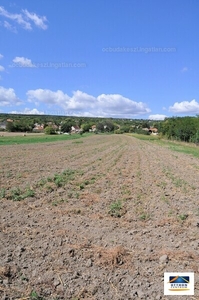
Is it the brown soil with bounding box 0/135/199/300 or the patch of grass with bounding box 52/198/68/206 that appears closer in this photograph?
the brown soil with bounding box 0/135/199/300

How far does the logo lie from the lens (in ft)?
12.7

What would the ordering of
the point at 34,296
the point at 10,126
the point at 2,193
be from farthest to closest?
the point at 10,126
the point at 2,193
the point at 34,296

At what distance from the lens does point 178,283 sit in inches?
157

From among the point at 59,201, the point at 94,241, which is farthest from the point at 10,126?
the point at 94,241

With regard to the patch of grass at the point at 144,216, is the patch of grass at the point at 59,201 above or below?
above

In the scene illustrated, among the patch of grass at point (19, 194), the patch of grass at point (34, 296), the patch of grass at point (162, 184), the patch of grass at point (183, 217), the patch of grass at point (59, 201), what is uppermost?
the patch of grass at point (34, 296)

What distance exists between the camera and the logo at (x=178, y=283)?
152 inches

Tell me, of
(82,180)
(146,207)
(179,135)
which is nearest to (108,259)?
(146,207)

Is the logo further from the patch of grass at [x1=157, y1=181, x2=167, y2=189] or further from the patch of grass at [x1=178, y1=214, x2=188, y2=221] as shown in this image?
the patch of grass at [x1=157, y1=181, x2=167, y2=189]

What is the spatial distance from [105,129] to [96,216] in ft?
475

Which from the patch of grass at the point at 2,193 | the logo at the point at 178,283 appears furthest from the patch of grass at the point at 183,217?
the patch of grass at the point at 2,193

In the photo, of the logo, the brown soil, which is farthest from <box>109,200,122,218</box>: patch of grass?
the logo

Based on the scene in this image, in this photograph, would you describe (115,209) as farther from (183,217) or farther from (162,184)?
(162,184)

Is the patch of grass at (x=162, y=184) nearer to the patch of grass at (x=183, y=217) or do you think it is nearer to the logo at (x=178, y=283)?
the patch of grass at (x=183, y=217)
